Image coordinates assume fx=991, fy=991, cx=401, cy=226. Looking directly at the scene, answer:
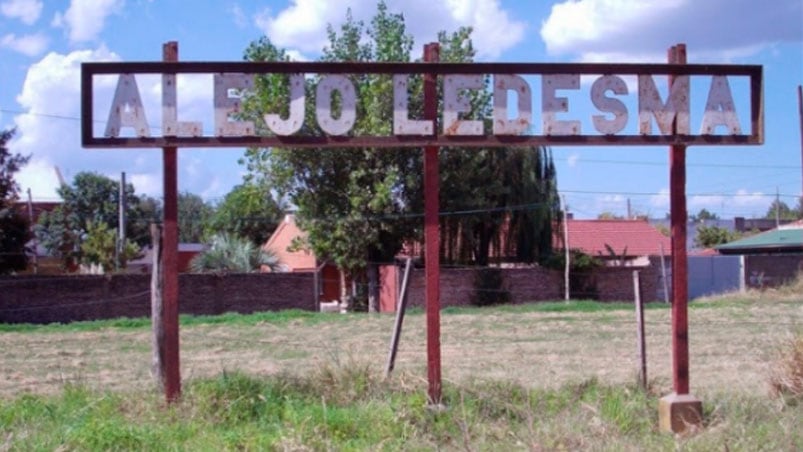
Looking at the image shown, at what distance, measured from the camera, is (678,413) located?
927 centimetres

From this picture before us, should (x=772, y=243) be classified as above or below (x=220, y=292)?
above

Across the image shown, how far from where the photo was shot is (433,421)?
9.02 m

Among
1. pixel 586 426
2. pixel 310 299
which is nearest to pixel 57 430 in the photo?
pixel 586 426

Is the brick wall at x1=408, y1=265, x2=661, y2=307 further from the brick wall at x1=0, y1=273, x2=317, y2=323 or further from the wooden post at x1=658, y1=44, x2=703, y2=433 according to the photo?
the wooden post at x1=658, y1=44, x2=703, y2=433

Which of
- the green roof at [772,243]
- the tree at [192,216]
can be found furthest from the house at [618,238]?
the tree at [192,216]

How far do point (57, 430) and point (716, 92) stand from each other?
7.19m

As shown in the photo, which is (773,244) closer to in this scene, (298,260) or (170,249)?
(298,260)

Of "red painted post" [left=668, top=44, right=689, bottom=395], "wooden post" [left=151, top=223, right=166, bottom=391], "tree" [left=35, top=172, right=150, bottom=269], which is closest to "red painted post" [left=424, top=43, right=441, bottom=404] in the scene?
"red painted post" [left=668, top=44, right=689, bottom=395]

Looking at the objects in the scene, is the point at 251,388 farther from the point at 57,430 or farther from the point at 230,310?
the point at 230,310

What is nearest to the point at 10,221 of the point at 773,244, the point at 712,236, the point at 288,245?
the point at 288,245

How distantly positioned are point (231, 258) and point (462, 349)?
76.8 ft

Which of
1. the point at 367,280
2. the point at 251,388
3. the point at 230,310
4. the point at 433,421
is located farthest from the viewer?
the point at 367,280

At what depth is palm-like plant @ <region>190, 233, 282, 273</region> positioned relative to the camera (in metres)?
40.3

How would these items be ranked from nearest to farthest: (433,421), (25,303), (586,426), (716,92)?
(586,426) < (433,421) < (716,92) < (25,303)
